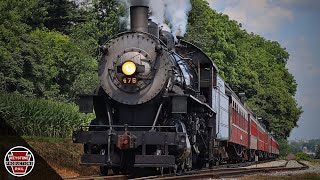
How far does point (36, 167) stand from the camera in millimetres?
14938

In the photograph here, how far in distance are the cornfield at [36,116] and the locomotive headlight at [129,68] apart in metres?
6.17

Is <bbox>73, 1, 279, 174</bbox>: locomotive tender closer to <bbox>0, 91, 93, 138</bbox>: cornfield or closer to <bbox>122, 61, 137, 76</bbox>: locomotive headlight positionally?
<bbox>122, 61, 137, 76</bbox>: locomotive headlight

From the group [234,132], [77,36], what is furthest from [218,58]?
[234,132]

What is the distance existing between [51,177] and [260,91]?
143ft

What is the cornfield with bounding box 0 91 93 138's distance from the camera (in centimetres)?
1845

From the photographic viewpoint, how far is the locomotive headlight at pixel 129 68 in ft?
44.3

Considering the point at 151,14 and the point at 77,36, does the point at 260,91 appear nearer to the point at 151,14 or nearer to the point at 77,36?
the point at 77,36

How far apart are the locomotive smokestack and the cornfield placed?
243 inches

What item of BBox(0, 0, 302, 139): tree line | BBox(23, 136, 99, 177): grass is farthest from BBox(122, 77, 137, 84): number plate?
BBox(0, 0, 302, 139): tree line

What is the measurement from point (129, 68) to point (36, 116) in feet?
22.7

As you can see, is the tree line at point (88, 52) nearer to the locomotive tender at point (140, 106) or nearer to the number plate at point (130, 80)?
the locomotive tender at point (140, 106)

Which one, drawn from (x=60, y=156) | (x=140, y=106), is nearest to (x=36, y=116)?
(x=60, y=156)

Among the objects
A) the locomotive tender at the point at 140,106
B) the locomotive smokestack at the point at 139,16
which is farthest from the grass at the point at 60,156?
the locomotive smokestack at the point at 139,16

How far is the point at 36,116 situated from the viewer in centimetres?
1933
